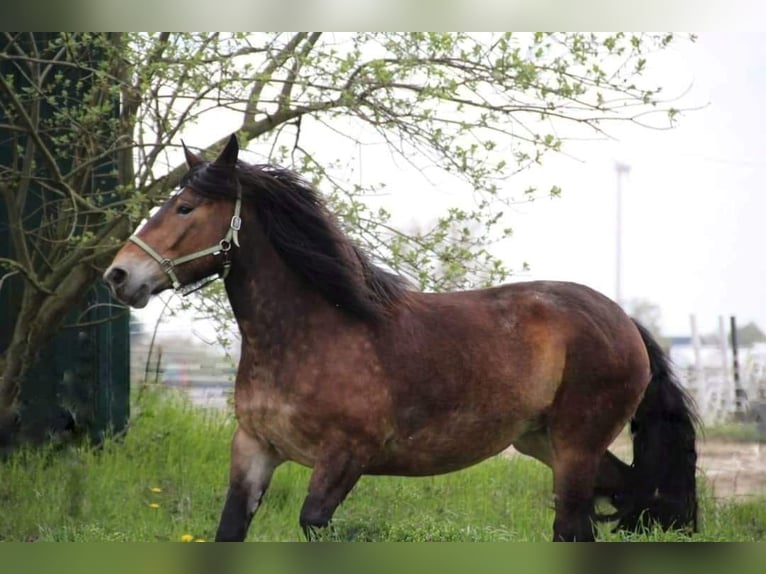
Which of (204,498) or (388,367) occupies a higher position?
(388,367)

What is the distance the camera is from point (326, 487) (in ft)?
14.5

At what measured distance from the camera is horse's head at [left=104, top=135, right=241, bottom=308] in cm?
433

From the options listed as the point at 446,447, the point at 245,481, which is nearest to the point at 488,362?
the point at 446,447

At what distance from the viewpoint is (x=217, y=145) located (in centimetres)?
562

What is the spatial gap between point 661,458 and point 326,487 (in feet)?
5.82

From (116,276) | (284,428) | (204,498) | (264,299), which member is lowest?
(204,498)

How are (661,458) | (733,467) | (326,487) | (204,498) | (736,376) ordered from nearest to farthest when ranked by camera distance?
1. (326,487)
2. (661,458)
3. (204,498)
4. (733,467)
5. (736,376)

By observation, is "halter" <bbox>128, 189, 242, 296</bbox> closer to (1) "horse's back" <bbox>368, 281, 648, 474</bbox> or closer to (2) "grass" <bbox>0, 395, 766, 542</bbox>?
(1) "horse's back" <bbox>368, 281, 648, 474</bbox>

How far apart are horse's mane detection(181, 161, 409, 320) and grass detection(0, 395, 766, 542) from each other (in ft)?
3.51

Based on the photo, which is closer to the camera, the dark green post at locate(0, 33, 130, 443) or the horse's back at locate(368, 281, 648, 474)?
the horse's back at locate(368, 281, 648, 474)

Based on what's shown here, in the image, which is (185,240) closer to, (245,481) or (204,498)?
(245,481)

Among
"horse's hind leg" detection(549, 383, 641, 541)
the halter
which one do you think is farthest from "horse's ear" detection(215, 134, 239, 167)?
"horse's hind leg" detection(549, 383, 641, 541)

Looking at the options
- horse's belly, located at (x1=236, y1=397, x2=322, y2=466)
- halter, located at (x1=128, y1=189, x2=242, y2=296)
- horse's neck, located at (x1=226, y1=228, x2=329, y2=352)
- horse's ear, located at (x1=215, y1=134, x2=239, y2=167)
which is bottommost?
horse's belly, located at (x1=236, y1=397, x2=322, y2=466)

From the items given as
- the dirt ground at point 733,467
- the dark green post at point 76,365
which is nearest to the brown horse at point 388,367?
the dirt ground at point 733,467
